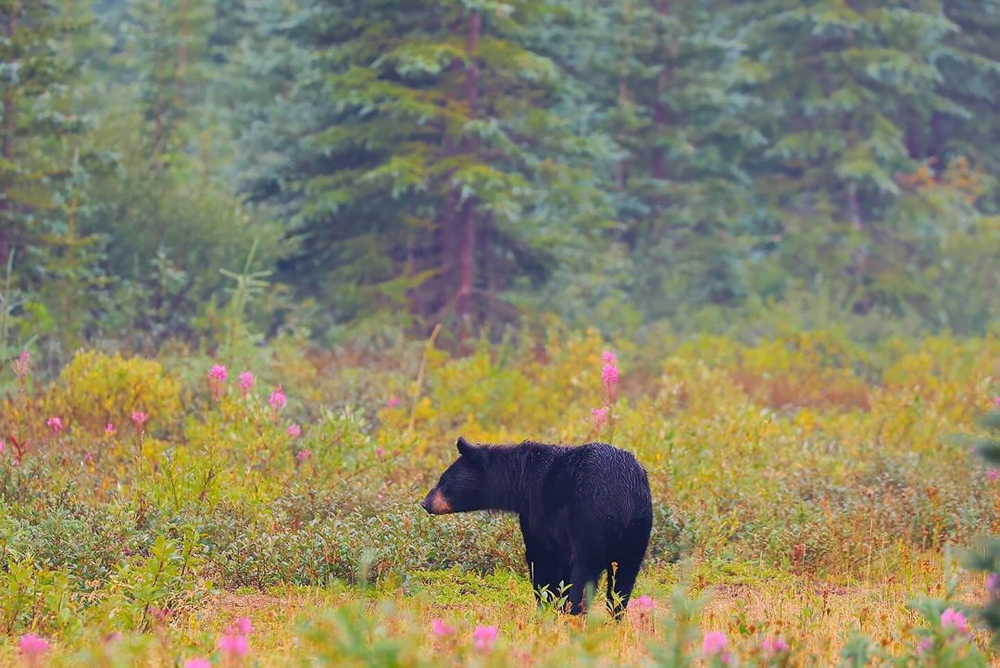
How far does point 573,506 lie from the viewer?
7391 millimetres

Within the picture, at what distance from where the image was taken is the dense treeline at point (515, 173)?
1800 cm

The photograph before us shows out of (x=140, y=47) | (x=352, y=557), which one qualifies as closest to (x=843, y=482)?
(x=352, y=557)

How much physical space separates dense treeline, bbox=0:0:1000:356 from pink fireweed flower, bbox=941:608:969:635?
367 inches

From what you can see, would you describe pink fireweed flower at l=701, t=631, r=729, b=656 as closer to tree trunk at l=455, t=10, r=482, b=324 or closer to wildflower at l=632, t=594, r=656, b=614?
wildflower at l=632, t=594, r=656, b=614

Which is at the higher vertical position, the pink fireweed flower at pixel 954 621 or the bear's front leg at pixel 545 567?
the pink fireweed flower at pixel 954 621

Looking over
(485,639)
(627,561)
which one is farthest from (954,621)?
(627,561)

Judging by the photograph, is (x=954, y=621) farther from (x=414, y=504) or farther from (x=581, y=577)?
(x=414, y=504)

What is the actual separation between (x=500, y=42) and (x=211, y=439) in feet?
34.3

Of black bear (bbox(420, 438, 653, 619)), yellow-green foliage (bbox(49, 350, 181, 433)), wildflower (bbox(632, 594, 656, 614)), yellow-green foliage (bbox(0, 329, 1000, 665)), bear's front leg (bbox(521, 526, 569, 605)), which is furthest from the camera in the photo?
yellow-green foliage (bbox(49, 350, 181, 433))

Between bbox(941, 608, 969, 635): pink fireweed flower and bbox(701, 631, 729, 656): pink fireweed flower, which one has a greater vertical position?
bbox(701, 631, 729, 656): pink fireweed flower

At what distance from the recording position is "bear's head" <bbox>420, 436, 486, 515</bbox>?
804cm

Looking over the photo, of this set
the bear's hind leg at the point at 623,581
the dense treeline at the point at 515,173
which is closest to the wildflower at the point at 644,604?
the bear's hind leg at the point at 623,581

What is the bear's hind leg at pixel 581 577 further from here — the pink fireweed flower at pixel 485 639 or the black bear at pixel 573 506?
the pink fireweed flower at pixel 485 639

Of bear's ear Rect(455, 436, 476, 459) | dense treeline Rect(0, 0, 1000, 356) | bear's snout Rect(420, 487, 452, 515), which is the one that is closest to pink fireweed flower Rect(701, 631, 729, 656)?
bear's ear Rect(455, 436, 476, 459)
